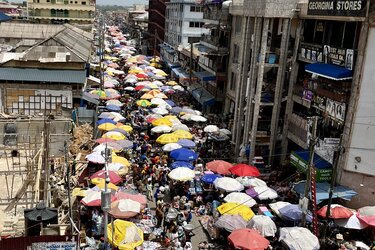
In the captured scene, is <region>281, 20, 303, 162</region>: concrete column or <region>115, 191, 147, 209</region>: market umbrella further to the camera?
<region>281, 20, 303, 162</region>: concrete column

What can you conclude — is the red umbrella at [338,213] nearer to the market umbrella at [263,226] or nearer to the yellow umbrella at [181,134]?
the market umbrella at [263,226]

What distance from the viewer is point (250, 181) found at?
77.8 feet

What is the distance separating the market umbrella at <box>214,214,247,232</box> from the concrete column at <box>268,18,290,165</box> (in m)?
11.3

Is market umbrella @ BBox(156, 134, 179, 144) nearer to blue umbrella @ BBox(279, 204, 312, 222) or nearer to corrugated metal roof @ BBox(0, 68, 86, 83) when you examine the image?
corrugated metal roof @ BBox(0, 68, 86, 83)

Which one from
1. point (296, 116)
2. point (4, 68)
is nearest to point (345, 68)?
point (296, 116)

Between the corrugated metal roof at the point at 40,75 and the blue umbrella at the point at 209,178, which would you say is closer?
the blue umbrella at the point at 209,178

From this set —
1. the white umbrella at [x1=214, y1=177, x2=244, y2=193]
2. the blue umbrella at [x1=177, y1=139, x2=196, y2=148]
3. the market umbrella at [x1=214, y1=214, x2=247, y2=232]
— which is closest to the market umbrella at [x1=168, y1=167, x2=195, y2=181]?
the white umbrella at [x1=214, y1=177, x2=244, y2=193]

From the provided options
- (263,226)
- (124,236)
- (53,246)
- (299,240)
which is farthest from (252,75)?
(53,246)

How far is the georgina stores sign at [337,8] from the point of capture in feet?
70.7

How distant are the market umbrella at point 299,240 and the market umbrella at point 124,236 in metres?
5.92

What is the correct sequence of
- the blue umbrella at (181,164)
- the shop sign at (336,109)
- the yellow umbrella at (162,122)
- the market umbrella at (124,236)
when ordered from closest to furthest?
the market umbrella at (124,236) < the shop sign at (336,109) < the blue umbrella at (181,164) < the yellow umbrella at (162,122)

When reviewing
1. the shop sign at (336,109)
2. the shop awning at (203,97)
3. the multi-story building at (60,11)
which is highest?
the multi-story building at (60,11)

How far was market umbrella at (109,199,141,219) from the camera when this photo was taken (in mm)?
19000

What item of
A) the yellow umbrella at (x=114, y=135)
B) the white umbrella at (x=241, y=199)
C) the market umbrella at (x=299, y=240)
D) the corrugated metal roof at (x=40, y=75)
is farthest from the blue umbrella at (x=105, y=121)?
the market umbrella at (x=299, y=240)
